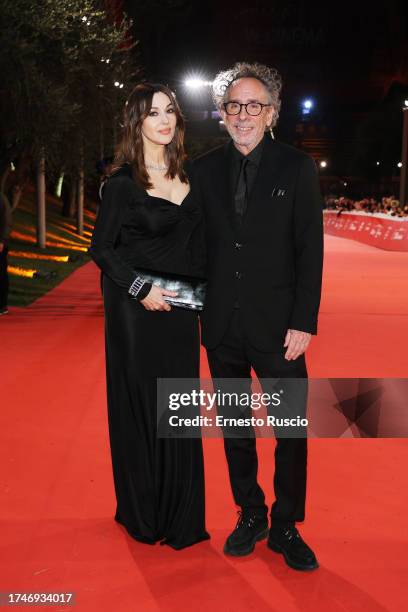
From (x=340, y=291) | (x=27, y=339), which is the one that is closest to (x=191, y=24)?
(x=340, y=291)

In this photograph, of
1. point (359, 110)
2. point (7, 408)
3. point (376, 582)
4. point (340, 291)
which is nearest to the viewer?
point (376, 582)

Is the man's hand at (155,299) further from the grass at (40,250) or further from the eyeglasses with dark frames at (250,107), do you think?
the grass at (40,250)

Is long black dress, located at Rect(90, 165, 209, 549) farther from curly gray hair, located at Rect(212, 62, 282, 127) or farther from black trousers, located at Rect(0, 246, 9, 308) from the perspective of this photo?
black trousers, located at Rect(0, 246, 9, 308)

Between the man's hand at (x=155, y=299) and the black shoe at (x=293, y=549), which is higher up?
the man's hand at (x=155, y=299)

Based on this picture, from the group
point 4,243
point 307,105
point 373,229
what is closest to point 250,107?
point 4,243

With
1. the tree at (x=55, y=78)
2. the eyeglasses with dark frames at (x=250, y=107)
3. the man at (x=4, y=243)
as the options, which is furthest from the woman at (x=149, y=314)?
the tree at (x=55, y=78)

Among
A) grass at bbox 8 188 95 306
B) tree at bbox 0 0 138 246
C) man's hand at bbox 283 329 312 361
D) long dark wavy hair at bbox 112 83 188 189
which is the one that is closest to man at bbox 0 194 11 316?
grass at bbox 8 188 95 306

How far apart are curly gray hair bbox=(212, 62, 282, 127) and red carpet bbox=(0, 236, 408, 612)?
6.57 feet

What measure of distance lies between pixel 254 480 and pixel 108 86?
63.5 ft

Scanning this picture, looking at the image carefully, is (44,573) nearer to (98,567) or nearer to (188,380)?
(98,567)

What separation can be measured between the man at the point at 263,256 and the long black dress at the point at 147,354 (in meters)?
Result: 0.15

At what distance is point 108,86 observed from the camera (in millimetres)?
22234

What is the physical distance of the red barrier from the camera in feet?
82.2

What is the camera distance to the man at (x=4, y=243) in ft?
37.0
